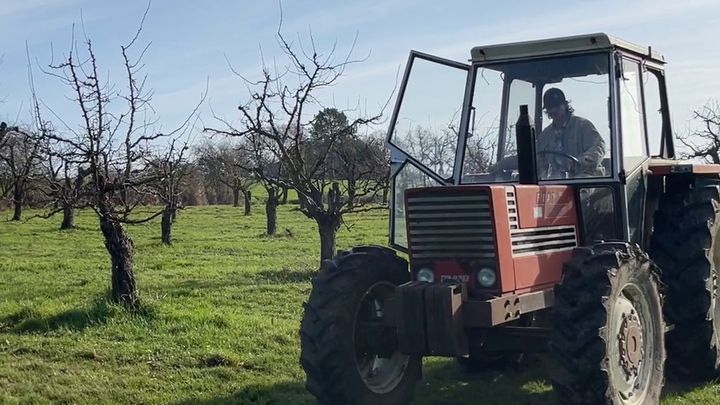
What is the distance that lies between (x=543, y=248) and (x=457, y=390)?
1554 mm

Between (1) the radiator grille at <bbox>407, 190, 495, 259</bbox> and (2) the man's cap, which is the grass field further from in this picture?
(2) the man's cap

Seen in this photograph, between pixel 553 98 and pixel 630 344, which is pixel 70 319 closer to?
pixel 553 98

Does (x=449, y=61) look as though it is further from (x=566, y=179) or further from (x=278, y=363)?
(x=278, y=363)

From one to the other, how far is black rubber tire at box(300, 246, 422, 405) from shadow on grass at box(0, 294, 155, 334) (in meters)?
4.32

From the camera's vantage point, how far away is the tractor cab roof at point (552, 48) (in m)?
6.61

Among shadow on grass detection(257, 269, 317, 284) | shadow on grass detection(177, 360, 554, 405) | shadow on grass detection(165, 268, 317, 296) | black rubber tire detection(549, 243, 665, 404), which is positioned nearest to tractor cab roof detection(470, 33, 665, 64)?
black rubber tire detection(549, 243, 665, 404)

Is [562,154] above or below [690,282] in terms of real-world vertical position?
above

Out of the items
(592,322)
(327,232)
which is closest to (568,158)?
(592,322)

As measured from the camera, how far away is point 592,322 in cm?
540

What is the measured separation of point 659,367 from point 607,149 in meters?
1.59

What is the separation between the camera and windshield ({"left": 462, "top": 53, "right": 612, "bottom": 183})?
6602 millimetres

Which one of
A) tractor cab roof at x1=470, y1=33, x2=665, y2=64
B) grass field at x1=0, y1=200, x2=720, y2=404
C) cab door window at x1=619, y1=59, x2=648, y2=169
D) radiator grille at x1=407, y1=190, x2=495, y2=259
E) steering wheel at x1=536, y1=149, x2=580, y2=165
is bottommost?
grass field at x1=0, y1=200, x2=720, y2=404

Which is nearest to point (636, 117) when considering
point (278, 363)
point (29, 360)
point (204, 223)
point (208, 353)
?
point (278, 363)

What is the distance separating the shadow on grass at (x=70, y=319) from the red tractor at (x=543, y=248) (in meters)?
4.22
